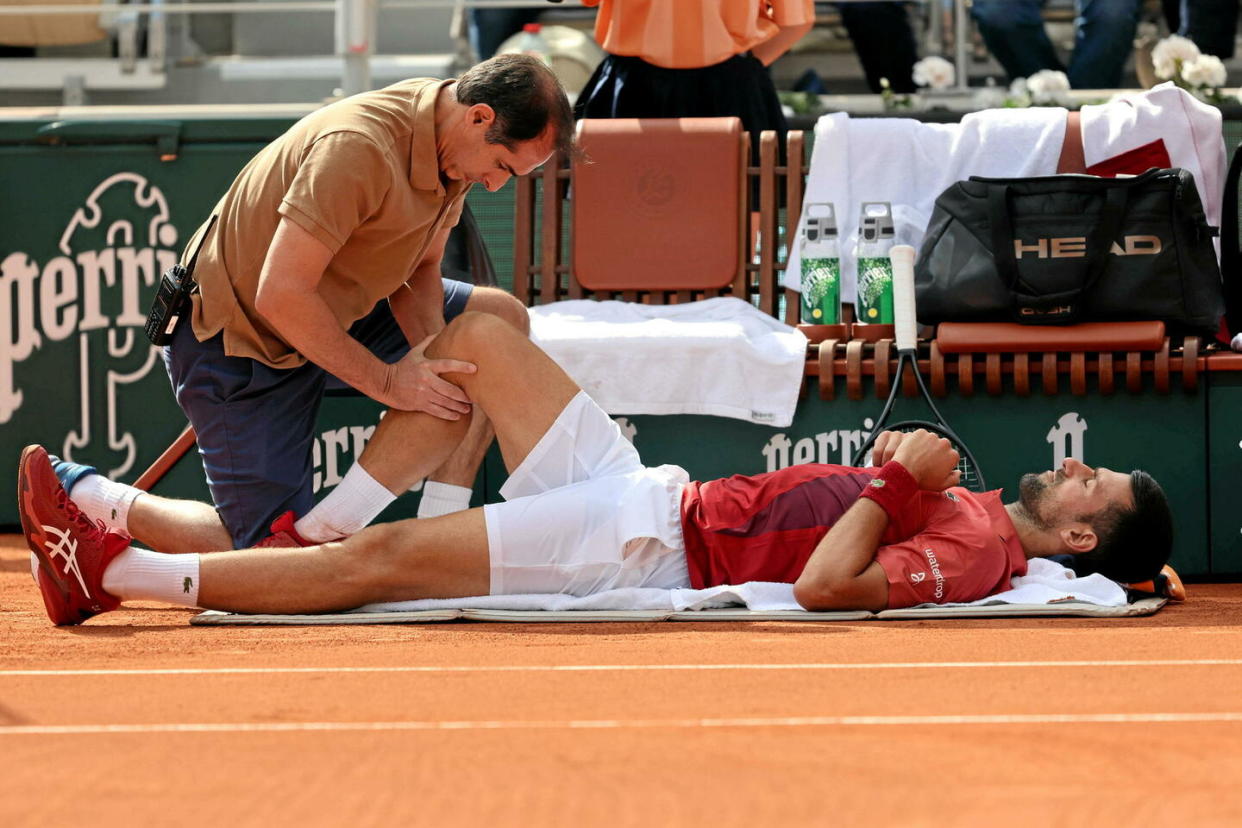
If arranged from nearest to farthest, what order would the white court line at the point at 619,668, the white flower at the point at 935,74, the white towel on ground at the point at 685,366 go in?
1. the white court line at the point at 619,668
2. the white towel on ground at the point at 685,366
3. the white flower at the point at 935,74

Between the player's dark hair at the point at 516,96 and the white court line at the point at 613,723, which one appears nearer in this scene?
the white court line at the point at 613,723

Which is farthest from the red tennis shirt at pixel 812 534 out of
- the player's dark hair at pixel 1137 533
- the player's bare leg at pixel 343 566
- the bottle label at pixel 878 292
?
the bottle label at pixel 878 292

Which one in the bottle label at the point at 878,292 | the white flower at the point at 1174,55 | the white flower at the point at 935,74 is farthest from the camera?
Result: the white flower at the point at 935,74

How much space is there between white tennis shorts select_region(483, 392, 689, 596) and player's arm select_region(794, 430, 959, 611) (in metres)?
0.32

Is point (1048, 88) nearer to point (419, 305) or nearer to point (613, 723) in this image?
point (419, 305)

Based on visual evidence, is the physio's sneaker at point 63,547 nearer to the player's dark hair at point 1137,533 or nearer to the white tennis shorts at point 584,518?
the white tennis shorts at point 584,518

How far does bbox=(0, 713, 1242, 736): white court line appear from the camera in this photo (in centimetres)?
205

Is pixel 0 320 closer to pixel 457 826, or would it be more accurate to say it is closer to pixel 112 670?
pixel 112 670

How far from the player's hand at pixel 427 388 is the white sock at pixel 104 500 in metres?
0.74

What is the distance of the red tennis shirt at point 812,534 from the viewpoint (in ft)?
11.1

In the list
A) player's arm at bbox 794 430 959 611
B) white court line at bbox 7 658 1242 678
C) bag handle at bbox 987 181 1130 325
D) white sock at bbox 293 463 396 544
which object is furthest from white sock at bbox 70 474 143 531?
bag handle at bbox 987 181 1130 325

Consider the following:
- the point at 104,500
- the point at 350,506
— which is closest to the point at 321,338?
the point at 350,506

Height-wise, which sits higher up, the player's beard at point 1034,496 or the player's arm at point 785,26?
the player's arm at point 785,26

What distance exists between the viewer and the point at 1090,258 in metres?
4.23
